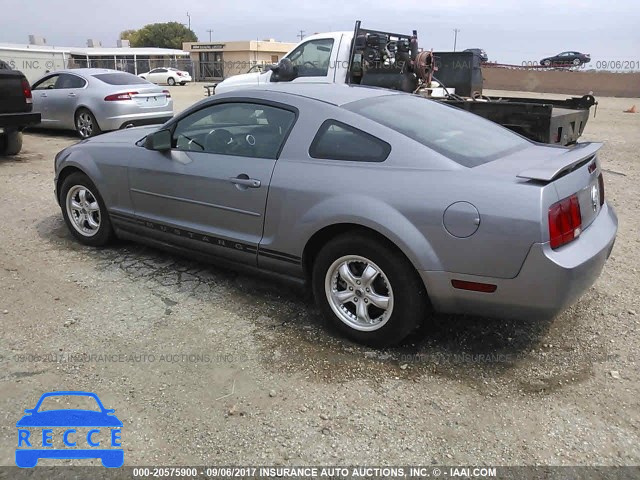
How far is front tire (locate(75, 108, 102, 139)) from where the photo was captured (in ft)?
37.5

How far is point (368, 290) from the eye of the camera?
3.33 metres

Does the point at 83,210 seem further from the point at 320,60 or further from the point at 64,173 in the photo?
the point at 320,60

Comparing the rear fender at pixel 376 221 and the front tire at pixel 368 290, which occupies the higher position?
the rear fender at pixel 376 221

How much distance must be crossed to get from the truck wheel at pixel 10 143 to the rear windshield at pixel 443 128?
27.5 feet

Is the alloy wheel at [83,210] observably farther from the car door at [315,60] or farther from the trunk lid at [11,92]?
the car door at [315,60]

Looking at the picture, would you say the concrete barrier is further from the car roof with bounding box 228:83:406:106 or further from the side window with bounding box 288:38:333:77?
the car roof with bounding box 228:83:406:106

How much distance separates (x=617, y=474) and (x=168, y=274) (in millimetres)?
3420

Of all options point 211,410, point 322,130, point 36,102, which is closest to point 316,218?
point 322,130

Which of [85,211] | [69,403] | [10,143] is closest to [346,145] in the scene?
[69,403]

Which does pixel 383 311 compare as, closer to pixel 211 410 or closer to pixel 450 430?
pixel 450 430

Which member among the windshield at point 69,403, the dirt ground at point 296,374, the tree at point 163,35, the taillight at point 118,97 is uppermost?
the tree at point 163,35

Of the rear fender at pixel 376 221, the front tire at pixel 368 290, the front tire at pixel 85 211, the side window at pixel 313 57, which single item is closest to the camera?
the rear fender at pixel 376 221

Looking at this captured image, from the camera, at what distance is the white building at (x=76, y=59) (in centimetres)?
2618

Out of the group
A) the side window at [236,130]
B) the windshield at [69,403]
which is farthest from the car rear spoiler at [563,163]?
the windshield at [69,403]
